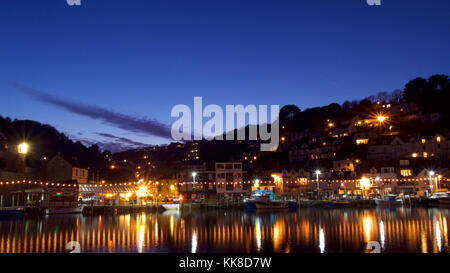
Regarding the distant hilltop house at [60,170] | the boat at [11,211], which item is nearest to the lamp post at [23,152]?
the distant hilltop house at [60,170]

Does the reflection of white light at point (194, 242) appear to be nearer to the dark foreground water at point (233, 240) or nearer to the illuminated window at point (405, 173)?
the dark foreground water at point (233, 240)

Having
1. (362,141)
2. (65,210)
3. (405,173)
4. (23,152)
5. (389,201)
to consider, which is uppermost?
(362,141)

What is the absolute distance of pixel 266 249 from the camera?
22.7 meters

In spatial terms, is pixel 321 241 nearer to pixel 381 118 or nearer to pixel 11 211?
pixel 11 211

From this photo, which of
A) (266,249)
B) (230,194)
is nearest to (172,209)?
(230,194)


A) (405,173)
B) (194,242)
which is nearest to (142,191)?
(194,242)

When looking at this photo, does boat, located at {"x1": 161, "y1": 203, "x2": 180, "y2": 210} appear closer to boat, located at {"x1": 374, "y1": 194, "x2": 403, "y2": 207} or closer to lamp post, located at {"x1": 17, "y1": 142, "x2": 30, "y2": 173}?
lamp post, located at {"x1": 17, "y1": 142, "x2": 30, "y2": 173}

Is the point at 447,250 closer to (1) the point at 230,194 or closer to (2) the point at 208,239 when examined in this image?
(2) the point at 208,239

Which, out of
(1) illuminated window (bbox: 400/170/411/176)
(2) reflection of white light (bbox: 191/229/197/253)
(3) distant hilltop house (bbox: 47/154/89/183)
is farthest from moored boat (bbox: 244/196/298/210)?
(2) reflection of white light (bbox: 191/229/197/253)

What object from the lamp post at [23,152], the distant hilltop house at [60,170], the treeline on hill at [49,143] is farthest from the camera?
the treeline on hill at [49,143]

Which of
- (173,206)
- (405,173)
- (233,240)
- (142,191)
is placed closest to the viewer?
(233,240)

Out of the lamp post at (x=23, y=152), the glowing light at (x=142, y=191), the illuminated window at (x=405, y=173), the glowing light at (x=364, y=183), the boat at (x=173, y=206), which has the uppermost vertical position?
the lamp post at (x=23, y=152)

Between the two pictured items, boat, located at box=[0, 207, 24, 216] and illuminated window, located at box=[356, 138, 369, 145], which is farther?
illuminated window, located at box=[356, 138, 369, 145]
